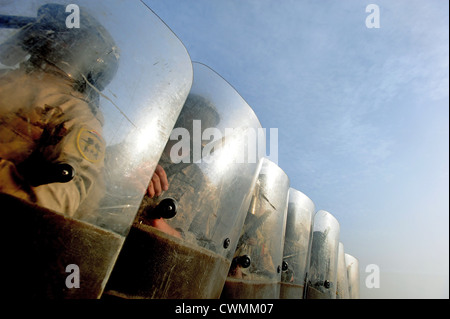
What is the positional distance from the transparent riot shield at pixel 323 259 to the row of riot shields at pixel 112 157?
381 cm

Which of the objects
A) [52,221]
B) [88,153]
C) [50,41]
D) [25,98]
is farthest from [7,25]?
[52,221]

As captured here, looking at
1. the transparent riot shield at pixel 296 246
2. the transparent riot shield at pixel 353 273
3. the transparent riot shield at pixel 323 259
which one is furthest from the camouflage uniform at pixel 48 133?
the transparent riot shield at pixel 353 273

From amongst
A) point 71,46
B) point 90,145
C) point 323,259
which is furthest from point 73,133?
point 323,259

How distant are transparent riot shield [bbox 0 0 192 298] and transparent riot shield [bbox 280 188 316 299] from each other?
11.2 ft

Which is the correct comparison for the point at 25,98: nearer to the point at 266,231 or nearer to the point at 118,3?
the point at 118,3

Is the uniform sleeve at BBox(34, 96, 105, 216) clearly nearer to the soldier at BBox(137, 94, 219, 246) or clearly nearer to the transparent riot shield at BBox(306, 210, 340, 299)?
the soldier at BBox(137, 94, 219, 246)

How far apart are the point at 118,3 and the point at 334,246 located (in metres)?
6.23

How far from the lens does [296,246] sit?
414cm

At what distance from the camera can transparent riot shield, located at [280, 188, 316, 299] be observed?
3895mm

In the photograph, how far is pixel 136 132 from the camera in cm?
126

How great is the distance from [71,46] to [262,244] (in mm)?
2656

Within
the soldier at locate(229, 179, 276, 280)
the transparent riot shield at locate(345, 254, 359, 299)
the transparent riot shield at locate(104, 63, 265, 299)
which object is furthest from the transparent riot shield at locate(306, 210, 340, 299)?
the transparent riot shield at locate(345, 254, 359, 299)

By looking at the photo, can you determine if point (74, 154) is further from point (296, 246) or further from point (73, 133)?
point (296, 246)
